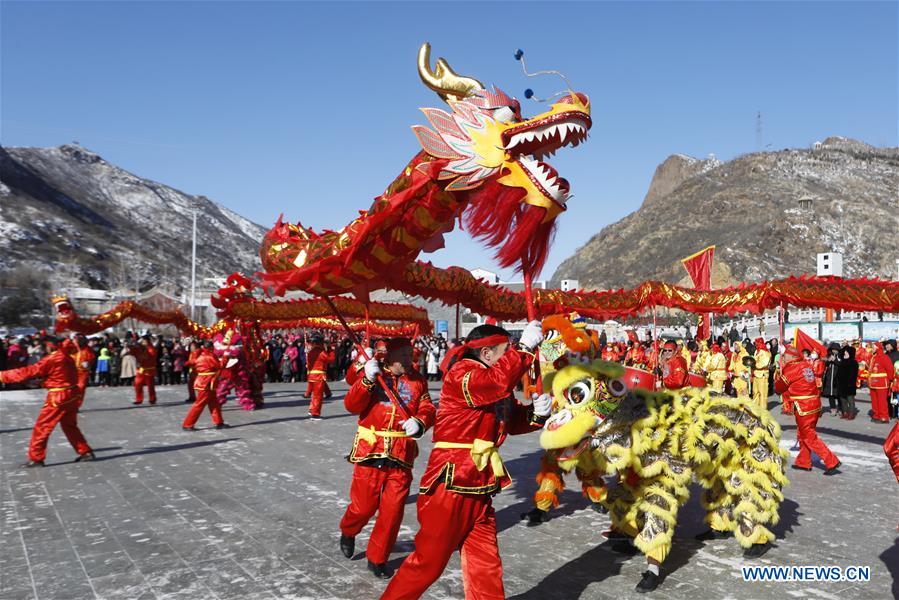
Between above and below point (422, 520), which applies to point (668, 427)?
above

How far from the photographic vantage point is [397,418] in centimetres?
505

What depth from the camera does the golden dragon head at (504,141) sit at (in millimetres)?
4336

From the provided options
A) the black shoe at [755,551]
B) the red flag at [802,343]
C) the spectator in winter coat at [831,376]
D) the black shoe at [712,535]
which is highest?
the red flag at [802,343]

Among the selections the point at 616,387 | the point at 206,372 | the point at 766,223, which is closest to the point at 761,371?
the point at 616,387

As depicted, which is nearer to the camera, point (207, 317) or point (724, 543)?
point (724, 543)

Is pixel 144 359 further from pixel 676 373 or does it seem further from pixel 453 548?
pixel 453 548

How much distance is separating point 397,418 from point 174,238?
14624 centimetres

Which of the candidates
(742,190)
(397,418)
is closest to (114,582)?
(397,418)

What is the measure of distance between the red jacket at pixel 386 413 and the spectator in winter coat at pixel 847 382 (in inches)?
463

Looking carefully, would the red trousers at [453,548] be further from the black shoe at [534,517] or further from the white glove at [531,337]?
the black shoe at [534,517]

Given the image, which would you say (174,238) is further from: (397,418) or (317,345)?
(397,418)

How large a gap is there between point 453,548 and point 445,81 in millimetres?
3112

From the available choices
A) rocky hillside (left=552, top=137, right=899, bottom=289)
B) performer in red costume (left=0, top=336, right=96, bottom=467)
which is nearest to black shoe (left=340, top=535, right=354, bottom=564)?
performer in red costume (left=0, top=336, right=96, bottom=467)

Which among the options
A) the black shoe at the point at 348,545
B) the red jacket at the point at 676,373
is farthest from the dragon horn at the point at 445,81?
the red jacket at the point at 676,373
